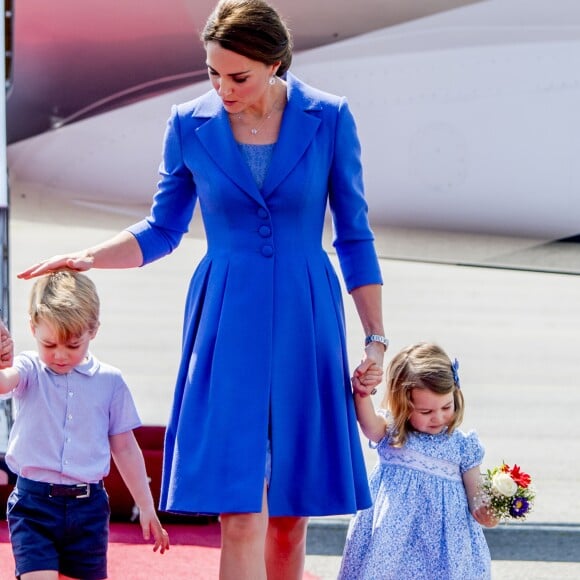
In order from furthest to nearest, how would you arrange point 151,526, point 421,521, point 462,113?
point 462,113 < point 421,521 < point 151,526

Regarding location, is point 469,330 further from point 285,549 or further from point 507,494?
point 285,549

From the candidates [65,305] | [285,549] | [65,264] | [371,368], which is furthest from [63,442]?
[371,368]

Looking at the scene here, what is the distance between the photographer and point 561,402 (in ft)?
19.1

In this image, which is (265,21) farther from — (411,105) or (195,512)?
(411,105)

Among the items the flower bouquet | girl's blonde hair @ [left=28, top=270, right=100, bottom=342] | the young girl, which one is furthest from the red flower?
girl's blonde hair @ [left=28, top=270, right=100, bottom=342]

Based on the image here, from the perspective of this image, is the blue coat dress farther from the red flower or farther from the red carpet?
the red carpet

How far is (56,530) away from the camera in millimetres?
2674

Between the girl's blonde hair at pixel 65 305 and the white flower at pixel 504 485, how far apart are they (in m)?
0.98

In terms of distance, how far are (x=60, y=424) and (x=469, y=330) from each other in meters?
4.31

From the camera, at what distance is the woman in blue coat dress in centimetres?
241

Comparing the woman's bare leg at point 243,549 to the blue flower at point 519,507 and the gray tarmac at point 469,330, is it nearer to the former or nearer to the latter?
the blue flower at point 519,507

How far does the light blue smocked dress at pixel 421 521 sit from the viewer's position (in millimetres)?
3004

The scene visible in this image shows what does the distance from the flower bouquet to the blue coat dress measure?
0.49 metres

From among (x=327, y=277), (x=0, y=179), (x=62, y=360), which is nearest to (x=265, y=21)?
(x=327, y=277)
